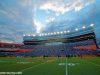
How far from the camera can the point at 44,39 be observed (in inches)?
3703

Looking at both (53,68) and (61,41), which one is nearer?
(53,68)

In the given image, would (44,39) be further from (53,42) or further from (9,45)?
(9,45)

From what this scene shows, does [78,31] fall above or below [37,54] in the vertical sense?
above

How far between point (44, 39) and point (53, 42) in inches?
256

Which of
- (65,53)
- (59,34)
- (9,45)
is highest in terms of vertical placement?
(59,34)

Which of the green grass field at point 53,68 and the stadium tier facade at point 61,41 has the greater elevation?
the stadium tier facade at point 61,41

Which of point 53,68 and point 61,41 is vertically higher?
point 61,41

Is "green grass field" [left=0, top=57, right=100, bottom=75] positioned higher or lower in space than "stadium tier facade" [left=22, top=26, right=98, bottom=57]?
lower

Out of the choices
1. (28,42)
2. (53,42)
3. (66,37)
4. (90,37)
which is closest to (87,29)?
(90,37)

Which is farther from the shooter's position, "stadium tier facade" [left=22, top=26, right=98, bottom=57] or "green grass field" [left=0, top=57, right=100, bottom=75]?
"stadium tier facade" [left=22, top=26, right=98, bottom=57]

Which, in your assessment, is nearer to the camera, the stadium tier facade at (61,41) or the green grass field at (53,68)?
the green grass field at (53,68)

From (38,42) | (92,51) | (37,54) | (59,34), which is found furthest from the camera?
(38,42)

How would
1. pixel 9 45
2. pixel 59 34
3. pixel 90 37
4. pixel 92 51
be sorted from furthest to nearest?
pixel 59 34, pixel 9 45, pixel 90 37, pixel 92 51

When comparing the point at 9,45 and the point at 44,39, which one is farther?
the point at 44,39
